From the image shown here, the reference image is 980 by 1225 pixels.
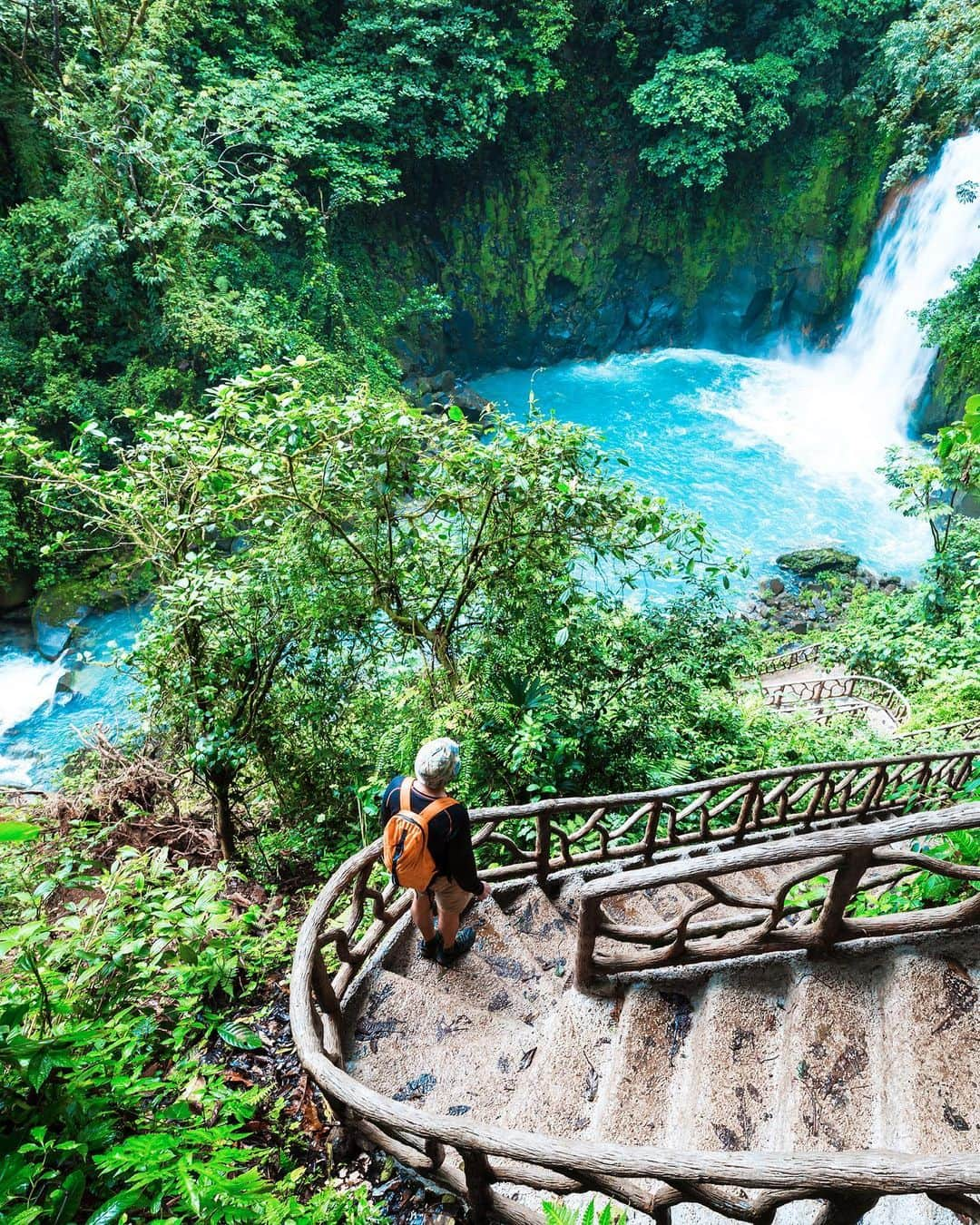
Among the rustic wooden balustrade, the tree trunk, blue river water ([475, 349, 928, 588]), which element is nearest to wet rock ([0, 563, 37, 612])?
the tree trunk

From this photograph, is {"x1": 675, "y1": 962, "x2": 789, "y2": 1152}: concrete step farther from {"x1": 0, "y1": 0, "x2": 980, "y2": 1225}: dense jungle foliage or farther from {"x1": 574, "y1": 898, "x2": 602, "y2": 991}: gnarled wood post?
{"x1": 0, "y1": 0, "x2": 980, "y2": 1225}: dense jungle foliage

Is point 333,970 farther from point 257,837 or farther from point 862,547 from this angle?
point 862,547

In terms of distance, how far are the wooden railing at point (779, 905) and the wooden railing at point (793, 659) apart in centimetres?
1106

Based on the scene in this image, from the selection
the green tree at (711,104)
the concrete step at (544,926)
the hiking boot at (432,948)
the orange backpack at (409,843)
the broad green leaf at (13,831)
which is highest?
the green tree at (711,104)

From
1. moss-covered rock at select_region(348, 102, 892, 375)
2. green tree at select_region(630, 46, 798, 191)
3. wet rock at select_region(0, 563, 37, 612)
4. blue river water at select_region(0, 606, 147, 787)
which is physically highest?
green tree at select_region(630, 46, 798, 191)

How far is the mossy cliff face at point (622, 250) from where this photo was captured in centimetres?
2027

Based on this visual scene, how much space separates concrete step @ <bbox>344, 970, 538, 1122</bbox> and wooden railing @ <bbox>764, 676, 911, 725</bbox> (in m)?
7.92

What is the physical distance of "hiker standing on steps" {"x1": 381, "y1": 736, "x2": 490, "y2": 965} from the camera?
3.20 meters

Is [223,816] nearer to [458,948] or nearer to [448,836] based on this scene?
[458,948]

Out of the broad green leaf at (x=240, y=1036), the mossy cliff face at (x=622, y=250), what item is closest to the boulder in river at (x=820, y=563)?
the mossy cliff face at (x=622, y=250)

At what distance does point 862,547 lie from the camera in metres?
17.8

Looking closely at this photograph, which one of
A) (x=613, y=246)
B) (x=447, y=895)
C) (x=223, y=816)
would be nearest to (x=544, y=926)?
(x=447, y=895)

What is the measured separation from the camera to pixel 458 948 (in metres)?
3.68

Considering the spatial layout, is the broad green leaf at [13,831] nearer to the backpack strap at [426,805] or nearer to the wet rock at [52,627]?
the backpack strap at [426,805]
